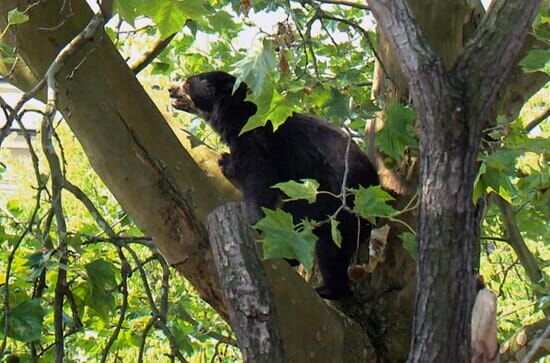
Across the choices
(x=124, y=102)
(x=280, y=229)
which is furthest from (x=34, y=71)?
(x=280, y=229)

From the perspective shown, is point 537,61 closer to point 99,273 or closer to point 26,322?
point 99,273

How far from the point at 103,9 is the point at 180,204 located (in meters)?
0.68

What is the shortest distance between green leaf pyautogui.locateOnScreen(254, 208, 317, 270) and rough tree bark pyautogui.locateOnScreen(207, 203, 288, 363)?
1.6 inches

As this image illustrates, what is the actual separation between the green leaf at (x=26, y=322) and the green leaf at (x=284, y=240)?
78 cm

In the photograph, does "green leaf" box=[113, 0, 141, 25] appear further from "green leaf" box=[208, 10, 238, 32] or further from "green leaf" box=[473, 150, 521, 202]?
"green leaf" box=[473, 150, 521, 202]

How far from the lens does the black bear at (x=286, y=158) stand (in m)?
3.80

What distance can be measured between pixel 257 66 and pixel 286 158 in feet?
8.09

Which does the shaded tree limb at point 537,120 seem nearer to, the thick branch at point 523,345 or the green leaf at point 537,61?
the thick branch at point 523,345

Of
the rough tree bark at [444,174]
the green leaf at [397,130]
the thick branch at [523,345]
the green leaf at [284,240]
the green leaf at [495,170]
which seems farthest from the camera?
the thick branch at [523,345]

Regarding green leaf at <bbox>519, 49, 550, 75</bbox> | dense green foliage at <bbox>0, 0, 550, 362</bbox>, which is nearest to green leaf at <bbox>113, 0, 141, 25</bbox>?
dense green foliage at <bbox>0, 0, 550, 362</bbox>

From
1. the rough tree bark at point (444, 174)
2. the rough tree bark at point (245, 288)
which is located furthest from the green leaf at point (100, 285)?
the rough tree bark at point (444, 174)

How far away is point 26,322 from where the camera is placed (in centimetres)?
233

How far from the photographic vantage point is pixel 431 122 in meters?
1.80

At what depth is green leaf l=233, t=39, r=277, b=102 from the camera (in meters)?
2.07
